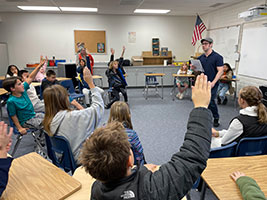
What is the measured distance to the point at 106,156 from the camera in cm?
64

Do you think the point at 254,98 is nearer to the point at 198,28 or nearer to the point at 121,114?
the point at 121,114

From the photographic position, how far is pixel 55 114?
1.72 meters

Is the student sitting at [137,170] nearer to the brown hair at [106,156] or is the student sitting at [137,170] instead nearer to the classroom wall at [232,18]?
the brown hair at [106,156]

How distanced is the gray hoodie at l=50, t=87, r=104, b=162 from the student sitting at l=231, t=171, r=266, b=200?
3.65ft

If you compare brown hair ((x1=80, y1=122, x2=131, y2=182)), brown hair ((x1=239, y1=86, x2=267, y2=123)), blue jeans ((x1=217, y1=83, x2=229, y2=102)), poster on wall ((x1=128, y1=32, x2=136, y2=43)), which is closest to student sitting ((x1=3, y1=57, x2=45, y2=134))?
brown hair ((x1=80, y1=122, x2=131, y2=182))

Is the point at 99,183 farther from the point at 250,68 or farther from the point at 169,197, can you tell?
the point at 250,68

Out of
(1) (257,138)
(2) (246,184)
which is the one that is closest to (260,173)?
(2) (246,184)

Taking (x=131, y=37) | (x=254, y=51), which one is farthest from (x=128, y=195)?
(x=131, y=37)

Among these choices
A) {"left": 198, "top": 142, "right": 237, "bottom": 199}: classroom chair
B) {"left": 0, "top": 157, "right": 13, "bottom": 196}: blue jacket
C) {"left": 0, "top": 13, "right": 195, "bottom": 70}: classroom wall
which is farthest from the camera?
{"left": 0, "top": 13, "right": 195, "bottom": 70}: classroom wall

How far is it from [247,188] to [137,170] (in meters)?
0.62

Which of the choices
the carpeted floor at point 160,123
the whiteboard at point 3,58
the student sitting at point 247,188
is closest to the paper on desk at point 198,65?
the carpeted floor at point 160,123

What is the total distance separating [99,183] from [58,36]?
25.9 ft

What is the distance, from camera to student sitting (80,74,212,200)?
632 mm

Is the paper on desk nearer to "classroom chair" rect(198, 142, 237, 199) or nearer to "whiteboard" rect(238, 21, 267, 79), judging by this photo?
"whiteboard" rect(238, 21, 267, 79)
